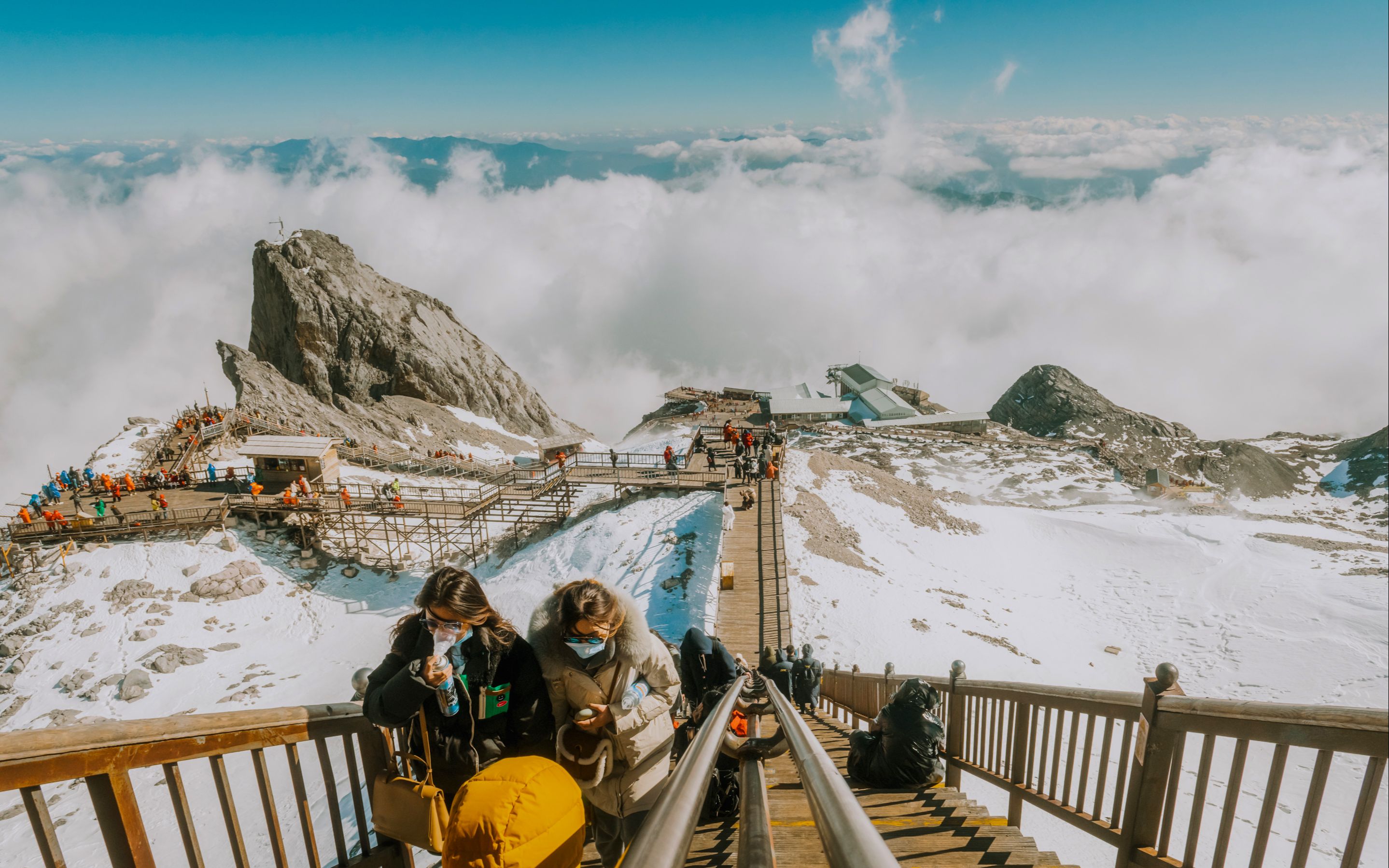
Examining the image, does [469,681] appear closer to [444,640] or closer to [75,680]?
[444,640]

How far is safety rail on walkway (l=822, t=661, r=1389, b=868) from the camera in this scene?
2.23 metres

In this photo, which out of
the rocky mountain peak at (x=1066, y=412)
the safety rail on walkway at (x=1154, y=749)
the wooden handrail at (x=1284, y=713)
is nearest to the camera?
the wooden handrail at (x=1284, y=713)

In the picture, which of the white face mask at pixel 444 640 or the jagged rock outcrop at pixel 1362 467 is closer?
the white face mask at pixel 444 640

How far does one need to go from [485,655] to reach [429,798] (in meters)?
0.69

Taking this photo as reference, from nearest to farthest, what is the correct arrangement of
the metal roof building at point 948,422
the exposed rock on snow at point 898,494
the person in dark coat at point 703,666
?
the person in dark coat at point 703,666 → the exposed rock on snow at point 898,494 → the metal roof building at point 948,422

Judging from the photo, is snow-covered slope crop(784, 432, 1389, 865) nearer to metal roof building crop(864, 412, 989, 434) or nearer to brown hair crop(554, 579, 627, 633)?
brown hair crop(554, 579, 627, 633)

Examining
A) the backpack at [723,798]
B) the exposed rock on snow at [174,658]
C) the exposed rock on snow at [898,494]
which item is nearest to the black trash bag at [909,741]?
the backpack at [723,798]

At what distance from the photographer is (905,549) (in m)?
21.2

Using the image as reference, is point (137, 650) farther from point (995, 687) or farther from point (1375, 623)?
point (1375, 623)

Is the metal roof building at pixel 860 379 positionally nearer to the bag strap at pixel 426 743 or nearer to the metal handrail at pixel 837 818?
the bag strap at pixel 426 743

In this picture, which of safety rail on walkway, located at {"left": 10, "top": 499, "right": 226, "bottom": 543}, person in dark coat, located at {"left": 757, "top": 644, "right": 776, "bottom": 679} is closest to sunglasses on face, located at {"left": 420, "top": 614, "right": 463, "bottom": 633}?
person in dark coat, located at {"left": 757, "top": 644, "right": 776, "bottom": 679}

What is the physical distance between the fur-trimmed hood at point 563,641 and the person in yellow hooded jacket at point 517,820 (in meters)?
0.94

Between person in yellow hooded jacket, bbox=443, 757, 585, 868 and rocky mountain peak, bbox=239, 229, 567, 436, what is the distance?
55.0 m

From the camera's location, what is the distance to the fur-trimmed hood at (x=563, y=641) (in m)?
3.51
